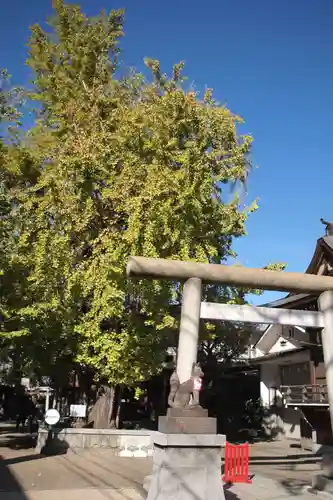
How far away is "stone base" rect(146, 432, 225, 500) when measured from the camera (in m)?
8.20

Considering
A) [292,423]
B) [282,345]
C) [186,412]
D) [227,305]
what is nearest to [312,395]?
[292,423]

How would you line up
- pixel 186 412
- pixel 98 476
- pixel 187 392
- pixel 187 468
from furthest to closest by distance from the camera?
1. pixel 98 476
2. pixel 187 392
3. pixel 186 412
4. pixel 187 468

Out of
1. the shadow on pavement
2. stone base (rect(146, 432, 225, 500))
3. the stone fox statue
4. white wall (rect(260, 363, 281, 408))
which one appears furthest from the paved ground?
white wall (rect(260, 363, 281, 408))

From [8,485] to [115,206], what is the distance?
10022 millimetres

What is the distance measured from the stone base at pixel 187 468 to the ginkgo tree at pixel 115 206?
729 cm

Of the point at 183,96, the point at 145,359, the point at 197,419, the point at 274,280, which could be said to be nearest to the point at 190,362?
the point at 197,419

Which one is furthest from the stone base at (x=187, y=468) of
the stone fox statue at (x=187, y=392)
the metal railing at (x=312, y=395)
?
the metal railing at (x=312, y=395)

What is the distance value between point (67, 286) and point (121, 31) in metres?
12.8

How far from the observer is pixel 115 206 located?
17281 millimetres

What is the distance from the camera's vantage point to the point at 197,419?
8.63 meters

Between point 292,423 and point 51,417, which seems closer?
point 51,417

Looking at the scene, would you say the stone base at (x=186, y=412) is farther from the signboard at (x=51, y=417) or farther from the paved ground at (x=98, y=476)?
the signboard at (x=51, y=417)

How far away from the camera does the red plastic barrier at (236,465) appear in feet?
41.2

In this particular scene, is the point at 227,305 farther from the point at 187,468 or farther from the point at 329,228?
the point at 329,228
